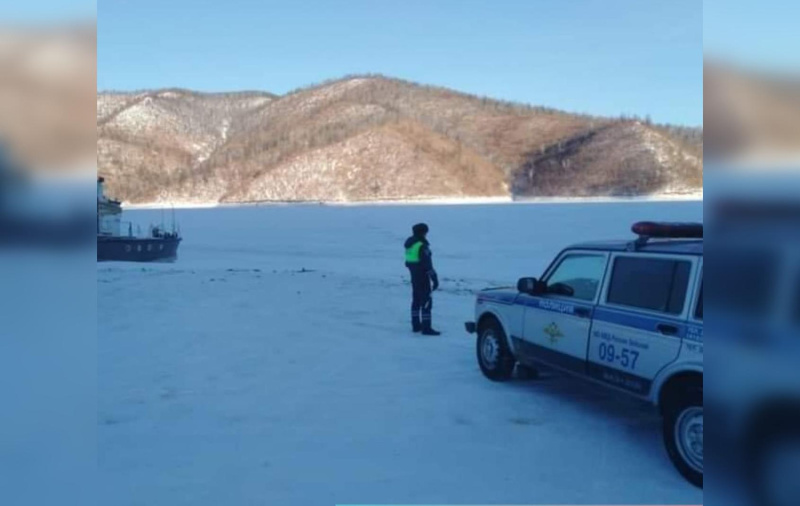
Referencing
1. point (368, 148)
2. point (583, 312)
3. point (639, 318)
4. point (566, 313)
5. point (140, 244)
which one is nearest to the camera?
point (639, 318)

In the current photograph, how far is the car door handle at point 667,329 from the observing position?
3453 millimetres

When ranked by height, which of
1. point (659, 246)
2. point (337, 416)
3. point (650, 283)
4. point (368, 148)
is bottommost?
point (337, 416)

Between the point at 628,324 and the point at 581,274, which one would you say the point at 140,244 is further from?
the point at 628,324

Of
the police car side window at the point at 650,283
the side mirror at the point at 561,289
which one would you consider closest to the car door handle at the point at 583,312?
the police car side window at the point at 650,283

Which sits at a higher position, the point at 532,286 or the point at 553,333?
the point at 532,286

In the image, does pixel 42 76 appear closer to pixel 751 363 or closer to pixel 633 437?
pixel 751 363

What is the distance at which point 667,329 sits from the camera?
350 centimetres

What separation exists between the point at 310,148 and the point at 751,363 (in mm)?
49895

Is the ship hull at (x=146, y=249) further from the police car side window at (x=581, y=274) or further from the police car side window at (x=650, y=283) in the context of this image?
the police car side window at (x=650, y=283)

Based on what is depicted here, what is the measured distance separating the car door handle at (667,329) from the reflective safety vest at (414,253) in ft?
13.0

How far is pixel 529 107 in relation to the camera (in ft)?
174

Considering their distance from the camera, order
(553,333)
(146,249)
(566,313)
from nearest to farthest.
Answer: (566,313) < (553,333) < (146,249)

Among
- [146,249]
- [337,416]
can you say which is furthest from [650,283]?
[146,249]

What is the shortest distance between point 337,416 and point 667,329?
216 cm
